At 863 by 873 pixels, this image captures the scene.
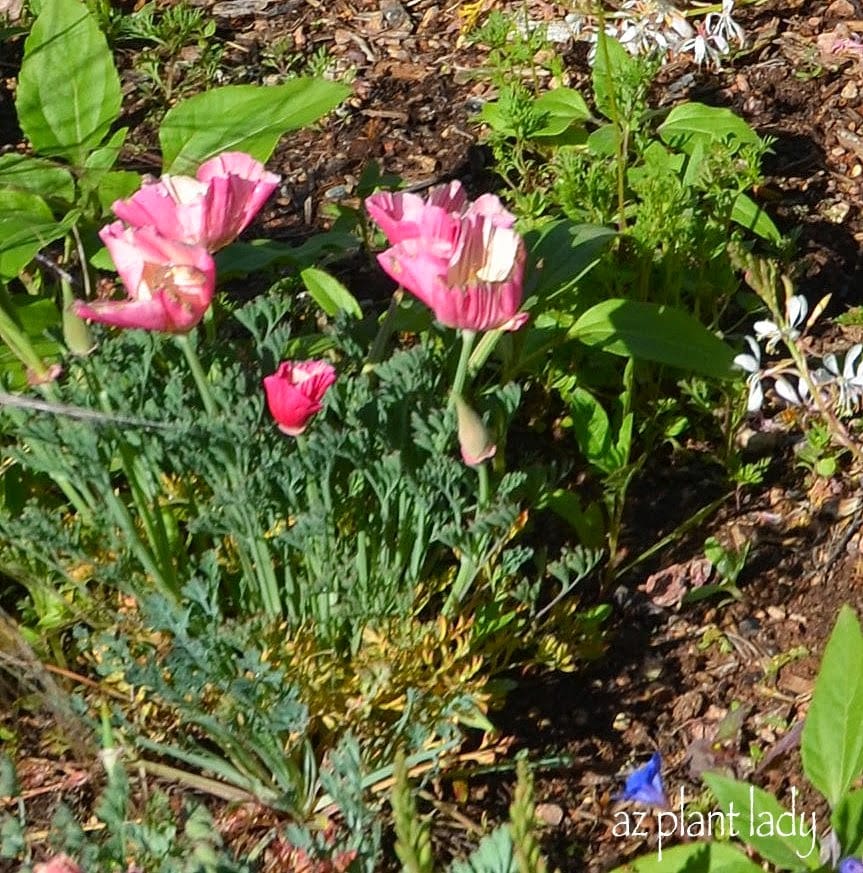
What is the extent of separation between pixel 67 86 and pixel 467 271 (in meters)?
0.94

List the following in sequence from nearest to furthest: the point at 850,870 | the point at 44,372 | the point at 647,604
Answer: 1. the point at 850,870
2. the point at 44,372
3. the point at 647,604

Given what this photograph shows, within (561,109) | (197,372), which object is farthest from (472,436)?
(561,109)

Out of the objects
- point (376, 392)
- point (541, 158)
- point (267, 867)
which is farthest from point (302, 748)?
point (541, 158)

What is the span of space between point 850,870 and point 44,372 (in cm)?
105

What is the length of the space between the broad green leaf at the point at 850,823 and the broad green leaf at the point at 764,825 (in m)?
0.04

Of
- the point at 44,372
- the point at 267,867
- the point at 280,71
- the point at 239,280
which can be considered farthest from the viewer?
the point at 280,71

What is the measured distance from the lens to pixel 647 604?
76.4 inches

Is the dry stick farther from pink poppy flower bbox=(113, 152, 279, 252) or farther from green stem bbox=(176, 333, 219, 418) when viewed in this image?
pink poppy flower bbox=(113, 152, 279, 252)

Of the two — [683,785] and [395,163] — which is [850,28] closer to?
[395,163]

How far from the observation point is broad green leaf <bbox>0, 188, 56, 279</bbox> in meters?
1.77

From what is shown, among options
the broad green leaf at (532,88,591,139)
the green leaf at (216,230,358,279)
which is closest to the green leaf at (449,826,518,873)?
the green leaf at (216,230,358,279)

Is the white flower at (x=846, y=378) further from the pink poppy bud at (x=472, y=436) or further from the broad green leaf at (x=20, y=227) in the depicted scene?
the broad green leaf at (x=20, y=227)

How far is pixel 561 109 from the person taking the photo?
93.0 inches

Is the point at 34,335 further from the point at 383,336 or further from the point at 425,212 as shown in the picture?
the point at 425,212
